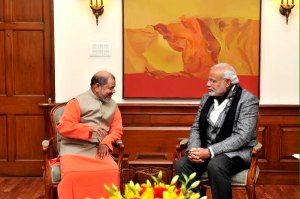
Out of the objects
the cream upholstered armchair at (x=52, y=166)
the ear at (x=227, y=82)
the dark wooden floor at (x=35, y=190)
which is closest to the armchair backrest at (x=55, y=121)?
the cream upholstered armchair at (x=52, y=166)

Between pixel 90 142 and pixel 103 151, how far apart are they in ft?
0.45

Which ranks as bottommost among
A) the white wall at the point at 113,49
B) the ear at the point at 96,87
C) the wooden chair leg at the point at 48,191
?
the wooden chair leg at the point at 48,191

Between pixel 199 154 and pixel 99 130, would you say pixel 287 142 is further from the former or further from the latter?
pixel 99 130

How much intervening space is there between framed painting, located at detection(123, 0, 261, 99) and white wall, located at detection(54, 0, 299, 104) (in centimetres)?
9

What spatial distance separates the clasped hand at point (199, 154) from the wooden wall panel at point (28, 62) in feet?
7.56

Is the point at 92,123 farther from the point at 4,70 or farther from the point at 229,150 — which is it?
the point at 4,70

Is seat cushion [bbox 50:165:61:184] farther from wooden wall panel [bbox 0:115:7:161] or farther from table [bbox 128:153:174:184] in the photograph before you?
wooden wall panel [bbox 0:115:7:161]

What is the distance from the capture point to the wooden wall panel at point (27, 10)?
220 inches

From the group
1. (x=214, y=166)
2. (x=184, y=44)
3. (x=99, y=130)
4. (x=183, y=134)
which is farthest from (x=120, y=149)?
(x=184, y=44)

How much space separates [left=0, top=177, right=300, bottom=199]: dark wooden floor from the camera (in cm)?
507

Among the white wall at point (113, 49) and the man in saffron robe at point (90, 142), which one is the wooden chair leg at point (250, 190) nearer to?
the man in saffron robe at point (90, 142)

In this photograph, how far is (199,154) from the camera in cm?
400

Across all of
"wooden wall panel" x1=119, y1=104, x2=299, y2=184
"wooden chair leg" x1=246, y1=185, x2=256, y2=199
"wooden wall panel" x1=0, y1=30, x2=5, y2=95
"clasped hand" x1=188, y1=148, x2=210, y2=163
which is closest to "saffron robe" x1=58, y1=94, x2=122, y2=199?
"clasped hand" x1=188, y1=148, x2=210, y2=163

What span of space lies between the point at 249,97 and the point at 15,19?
2.85 m
